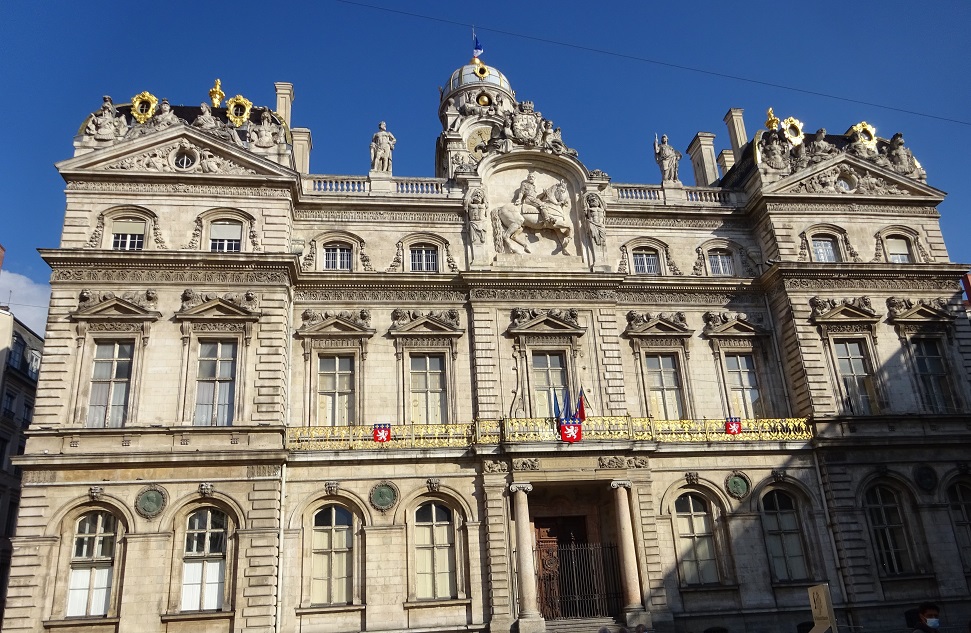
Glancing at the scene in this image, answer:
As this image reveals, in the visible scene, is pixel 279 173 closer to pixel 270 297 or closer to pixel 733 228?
pixel 270 297

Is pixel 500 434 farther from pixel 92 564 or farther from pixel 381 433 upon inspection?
pixel 92 564

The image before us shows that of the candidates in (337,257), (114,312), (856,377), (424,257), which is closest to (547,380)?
(424,257)

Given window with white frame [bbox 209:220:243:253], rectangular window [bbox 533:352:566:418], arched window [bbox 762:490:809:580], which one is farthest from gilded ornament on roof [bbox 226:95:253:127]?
arched window [bbox 762:490:809:580]

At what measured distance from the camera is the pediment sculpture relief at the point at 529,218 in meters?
28.5

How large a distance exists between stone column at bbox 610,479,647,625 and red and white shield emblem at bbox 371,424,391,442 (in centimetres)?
713

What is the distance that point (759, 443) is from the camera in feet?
85.6

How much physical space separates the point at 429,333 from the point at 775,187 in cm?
1452

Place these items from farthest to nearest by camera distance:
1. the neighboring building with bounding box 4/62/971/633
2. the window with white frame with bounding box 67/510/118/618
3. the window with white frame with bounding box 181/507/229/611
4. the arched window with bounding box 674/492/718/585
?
the arched window with bounding box 674/492/718/585 < the neighboring building with bounding box 4/62/971/633 < the window with white frame with bounding box 181/507/229/611 < the window with white frame with bounding box 67/510/118/618

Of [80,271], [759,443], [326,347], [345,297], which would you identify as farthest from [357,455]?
[759,443]

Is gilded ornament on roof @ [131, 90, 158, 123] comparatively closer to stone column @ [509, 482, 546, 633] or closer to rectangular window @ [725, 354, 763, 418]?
stone column @ [509, 482, 546, 633]

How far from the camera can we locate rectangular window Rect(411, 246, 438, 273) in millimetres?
27875

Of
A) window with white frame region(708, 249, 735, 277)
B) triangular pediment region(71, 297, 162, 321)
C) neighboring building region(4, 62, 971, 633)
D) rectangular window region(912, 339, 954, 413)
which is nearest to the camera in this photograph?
neighboring building region(4, 62, 971, 633)

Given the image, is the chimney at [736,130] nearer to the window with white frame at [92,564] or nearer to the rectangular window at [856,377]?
the rectangular window at [856,377]

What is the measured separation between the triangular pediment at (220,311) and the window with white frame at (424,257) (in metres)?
6.06
